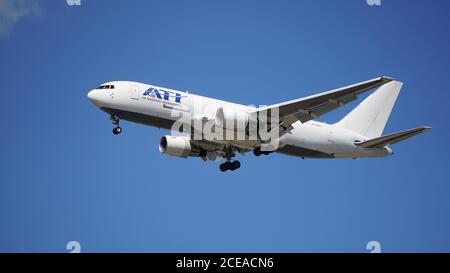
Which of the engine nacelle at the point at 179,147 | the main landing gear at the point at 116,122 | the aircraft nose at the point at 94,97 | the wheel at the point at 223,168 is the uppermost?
the aircraft nose at the point at 94,97

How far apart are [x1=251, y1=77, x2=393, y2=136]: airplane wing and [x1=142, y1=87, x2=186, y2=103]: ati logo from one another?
14.8ft

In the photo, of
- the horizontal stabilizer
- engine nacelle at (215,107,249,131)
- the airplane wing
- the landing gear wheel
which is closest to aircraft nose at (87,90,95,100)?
the landing gear wheel

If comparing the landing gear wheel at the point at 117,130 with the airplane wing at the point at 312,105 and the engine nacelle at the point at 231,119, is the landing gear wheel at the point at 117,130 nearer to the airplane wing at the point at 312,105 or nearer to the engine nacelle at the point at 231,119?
the engine nacelle at the point at 231,119

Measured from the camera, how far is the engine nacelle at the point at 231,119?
45.2m

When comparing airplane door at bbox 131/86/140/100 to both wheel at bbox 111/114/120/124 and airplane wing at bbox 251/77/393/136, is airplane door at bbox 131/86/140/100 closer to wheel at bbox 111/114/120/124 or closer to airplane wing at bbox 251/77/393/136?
wheel at bbox 111/114/120/124

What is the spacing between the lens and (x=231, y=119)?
45.3 meters

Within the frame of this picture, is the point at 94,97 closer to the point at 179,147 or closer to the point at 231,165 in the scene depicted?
the point at 179,147

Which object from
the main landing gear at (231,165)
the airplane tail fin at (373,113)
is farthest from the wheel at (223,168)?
the airplane tail fin at (373,113)

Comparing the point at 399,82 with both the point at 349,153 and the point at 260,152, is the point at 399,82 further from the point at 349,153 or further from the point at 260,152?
the point at 260,152

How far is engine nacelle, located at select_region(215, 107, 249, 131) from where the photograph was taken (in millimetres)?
45250

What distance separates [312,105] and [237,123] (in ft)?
14.5

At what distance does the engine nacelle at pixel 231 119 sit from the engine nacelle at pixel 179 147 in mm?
4467

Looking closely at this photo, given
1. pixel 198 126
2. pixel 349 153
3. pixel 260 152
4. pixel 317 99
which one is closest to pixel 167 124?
pixel 198 126
